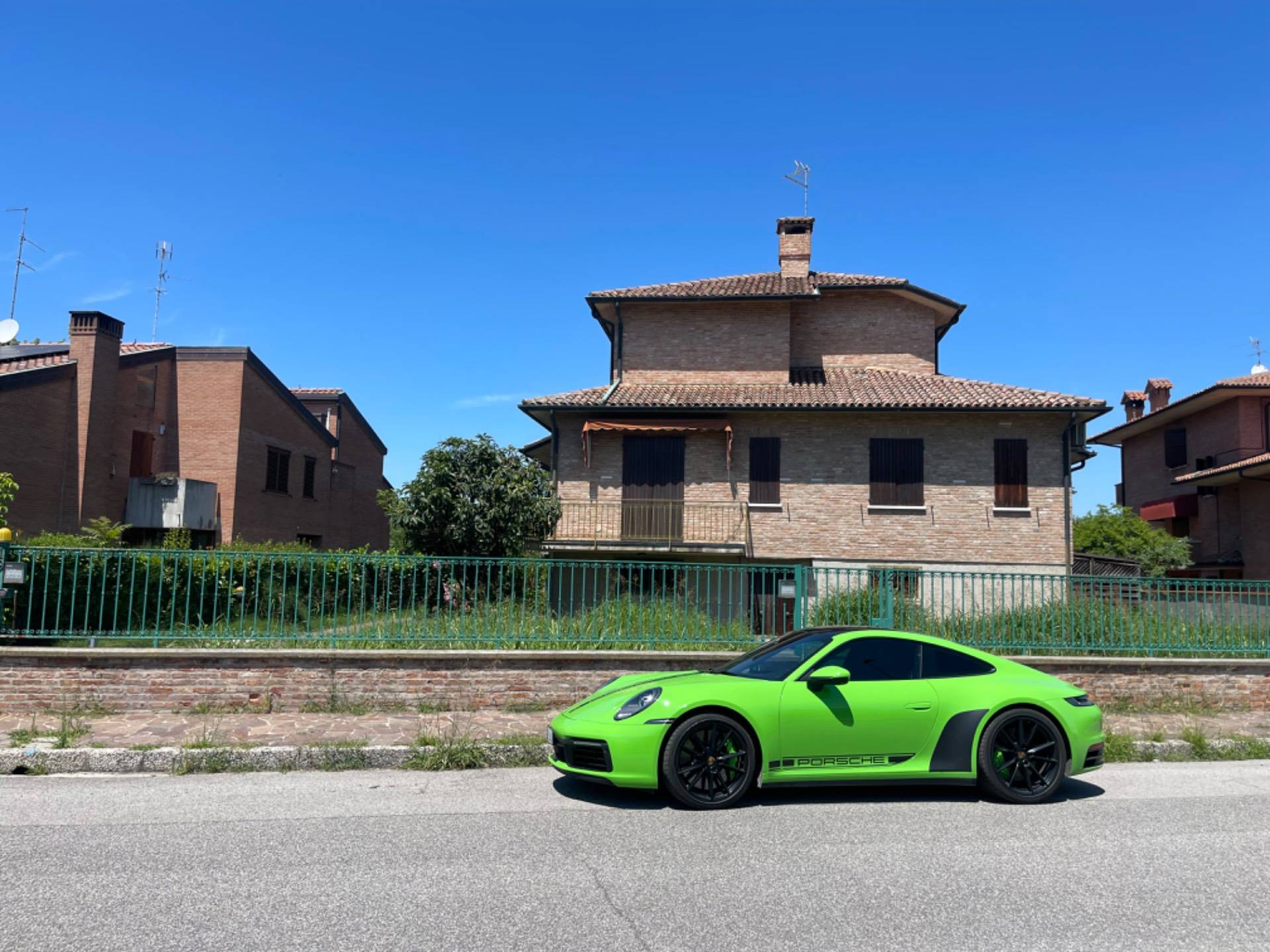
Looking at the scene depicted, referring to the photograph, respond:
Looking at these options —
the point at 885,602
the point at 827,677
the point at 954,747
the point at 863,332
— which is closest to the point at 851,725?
the point at 827,677

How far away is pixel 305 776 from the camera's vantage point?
729cm

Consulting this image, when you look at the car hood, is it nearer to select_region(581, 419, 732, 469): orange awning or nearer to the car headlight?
the car headlight

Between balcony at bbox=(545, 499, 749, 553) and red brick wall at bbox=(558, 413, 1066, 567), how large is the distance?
11.3 inches

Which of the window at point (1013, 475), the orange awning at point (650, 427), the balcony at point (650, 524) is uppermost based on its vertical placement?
the orange awning at point (650, 427)

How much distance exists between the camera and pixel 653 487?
854 inches

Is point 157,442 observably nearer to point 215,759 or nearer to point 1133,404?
point 215,759

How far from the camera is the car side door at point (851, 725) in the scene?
6.31m

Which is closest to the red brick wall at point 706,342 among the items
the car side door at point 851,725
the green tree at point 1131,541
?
the green tree at point 1131,541

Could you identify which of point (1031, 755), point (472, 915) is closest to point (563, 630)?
point (1031, 755)

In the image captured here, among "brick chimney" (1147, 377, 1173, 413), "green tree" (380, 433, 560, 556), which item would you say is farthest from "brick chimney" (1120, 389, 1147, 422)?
"green tree" (380, 433, 560, 556)

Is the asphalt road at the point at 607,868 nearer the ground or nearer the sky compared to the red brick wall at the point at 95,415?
nearer the ground

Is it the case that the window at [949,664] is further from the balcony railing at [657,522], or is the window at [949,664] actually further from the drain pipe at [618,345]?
the drain pipe at [618,345]

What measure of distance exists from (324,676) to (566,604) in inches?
108

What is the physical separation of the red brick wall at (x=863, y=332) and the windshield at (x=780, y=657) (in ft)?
60.2
